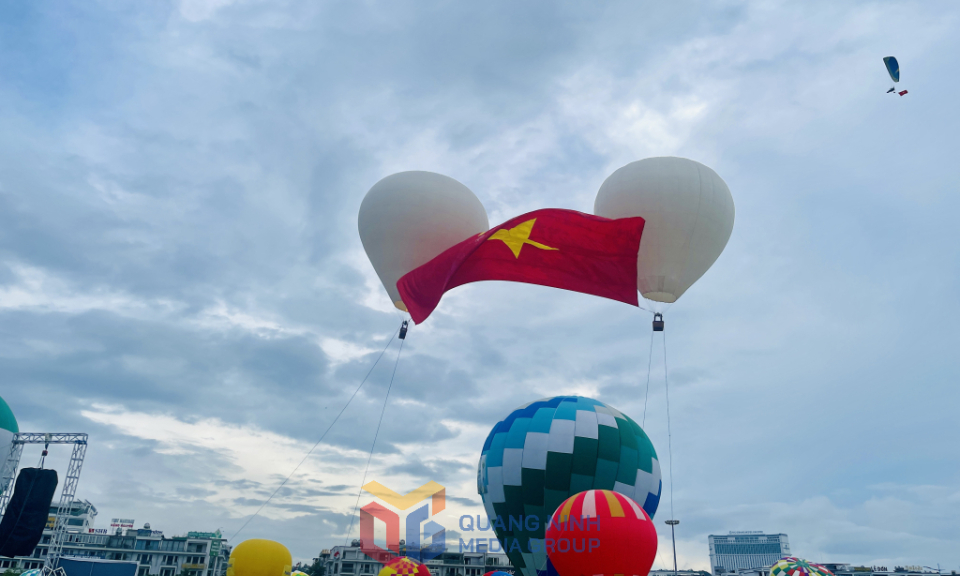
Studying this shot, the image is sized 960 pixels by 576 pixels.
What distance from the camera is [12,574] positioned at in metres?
47.8

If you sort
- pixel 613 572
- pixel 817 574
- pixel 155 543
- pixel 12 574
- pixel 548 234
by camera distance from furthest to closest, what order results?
pixel 155 543 < pixel 12 574 < pixel 817 574 < pixel 548 234 < pixel 613 572

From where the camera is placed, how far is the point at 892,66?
66.8 feet

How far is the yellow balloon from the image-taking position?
22.0 m

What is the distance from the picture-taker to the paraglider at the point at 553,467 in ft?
62.0

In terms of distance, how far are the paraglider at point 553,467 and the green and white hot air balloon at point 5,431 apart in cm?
1823

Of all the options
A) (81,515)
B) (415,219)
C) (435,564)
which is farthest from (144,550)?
(415,219)

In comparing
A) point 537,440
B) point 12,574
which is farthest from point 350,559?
point 537,440

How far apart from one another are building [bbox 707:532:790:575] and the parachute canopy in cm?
18261

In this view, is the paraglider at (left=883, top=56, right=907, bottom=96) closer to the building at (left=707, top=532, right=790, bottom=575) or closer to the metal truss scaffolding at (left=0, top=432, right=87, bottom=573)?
the metal truss scaffolding at (left=0, top=432, right=87, bottom=573)

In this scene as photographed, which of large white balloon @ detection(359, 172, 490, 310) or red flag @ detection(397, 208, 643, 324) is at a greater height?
large white balloon @ detection(359, 172, 490, 310)

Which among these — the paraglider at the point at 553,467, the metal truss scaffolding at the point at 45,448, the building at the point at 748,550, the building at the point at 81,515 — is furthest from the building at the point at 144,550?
the building at the point at 748,550

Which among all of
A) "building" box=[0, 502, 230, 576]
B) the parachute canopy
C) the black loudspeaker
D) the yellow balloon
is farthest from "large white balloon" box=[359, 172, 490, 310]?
"building" box=[0, 502, 230, 576]

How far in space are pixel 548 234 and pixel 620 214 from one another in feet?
6.61

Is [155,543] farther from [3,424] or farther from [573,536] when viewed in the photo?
[573,536]
